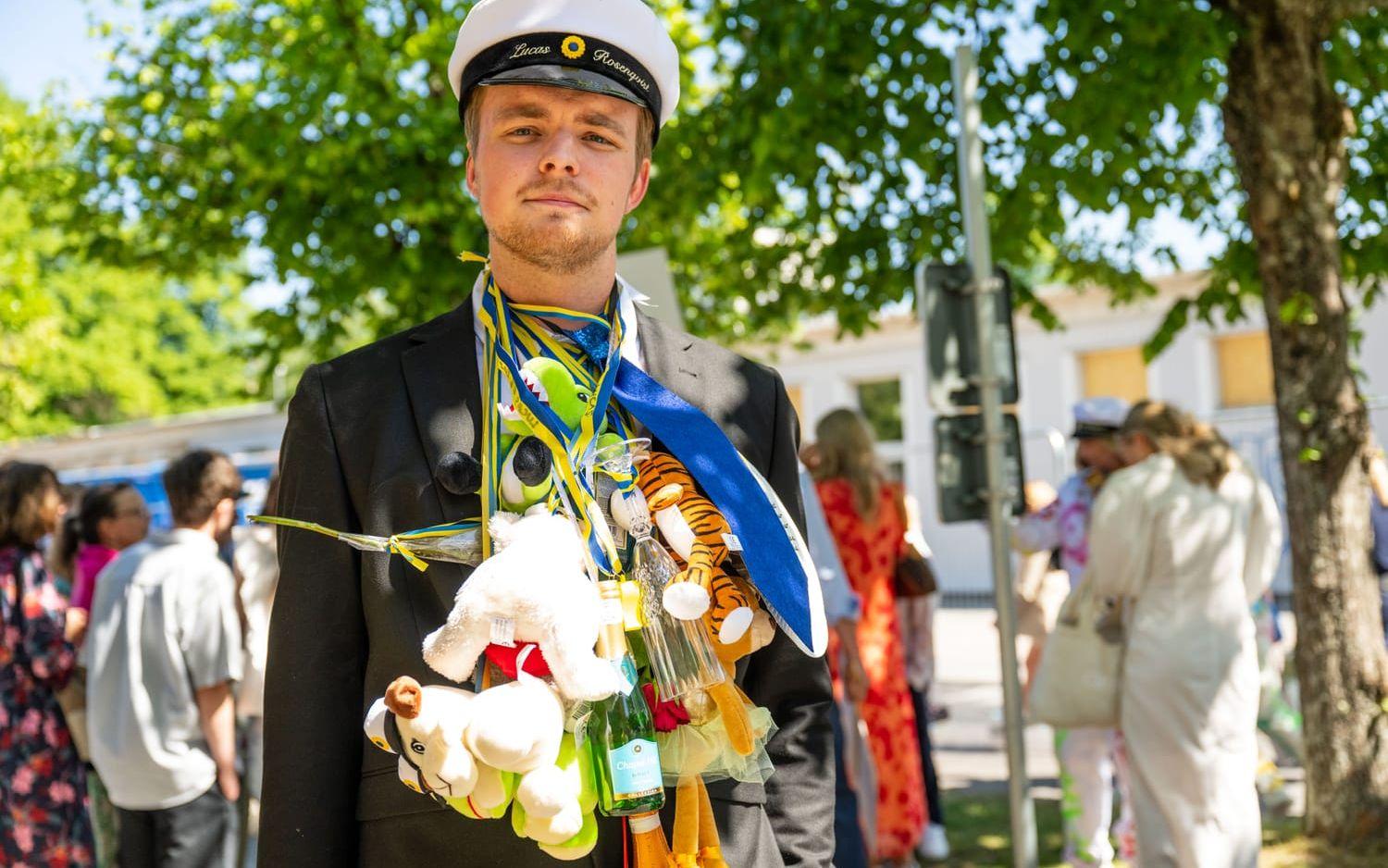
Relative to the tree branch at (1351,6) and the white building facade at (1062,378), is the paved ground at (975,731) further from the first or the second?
the white building facade at (1062,378)

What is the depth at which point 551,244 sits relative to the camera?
1979 mm

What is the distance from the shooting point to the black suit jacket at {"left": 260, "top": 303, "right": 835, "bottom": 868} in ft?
6.15

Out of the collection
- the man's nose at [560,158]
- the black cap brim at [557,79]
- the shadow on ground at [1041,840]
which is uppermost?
the black cap brim at [557,79]

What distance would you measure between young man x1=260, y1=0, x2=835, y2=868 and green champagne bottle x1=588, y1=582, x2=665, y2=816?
0.18m

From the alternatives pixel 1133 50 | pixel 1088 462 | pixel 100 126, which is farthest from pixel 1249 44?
pixel 100 126

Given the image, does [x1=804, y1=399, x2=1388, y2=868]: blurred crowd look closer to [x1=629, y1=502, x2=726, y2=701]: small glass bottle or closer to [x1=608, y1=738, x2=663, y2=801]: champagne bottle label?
[x1=629, y1=502, x2=726, y2=701]: small glass bottle

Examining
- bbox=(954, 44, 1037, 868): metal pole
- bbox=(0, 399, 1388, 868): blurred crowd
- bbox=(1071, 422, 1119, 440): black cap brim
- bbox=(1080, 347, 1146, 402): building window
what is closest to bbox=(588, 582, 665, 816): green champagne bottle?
bbox=(0, 399, 1388, 868): blurred crowd

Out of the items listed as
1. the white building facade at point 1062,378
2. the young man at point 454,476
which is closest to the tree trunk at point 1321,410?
the young man at point 454,476

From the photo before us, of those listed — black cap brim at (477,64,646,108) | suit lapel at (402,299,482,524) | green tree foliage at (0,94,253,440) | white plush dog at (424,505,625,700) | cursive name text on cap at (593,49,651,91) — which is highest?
green tree foliage at (0,94,253,440)

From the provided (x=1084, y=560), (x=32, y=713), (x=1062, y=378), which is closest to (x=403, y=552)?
(x=32, y=713)

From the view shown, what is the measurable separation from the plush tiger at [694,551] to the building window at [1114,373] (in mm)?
24011

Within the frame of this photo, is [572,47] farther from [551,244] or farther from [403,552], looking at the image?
[403,552]

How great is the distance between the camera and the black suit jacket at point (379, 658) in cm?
187

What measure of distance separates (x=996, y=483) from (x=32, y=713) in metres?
4.01
